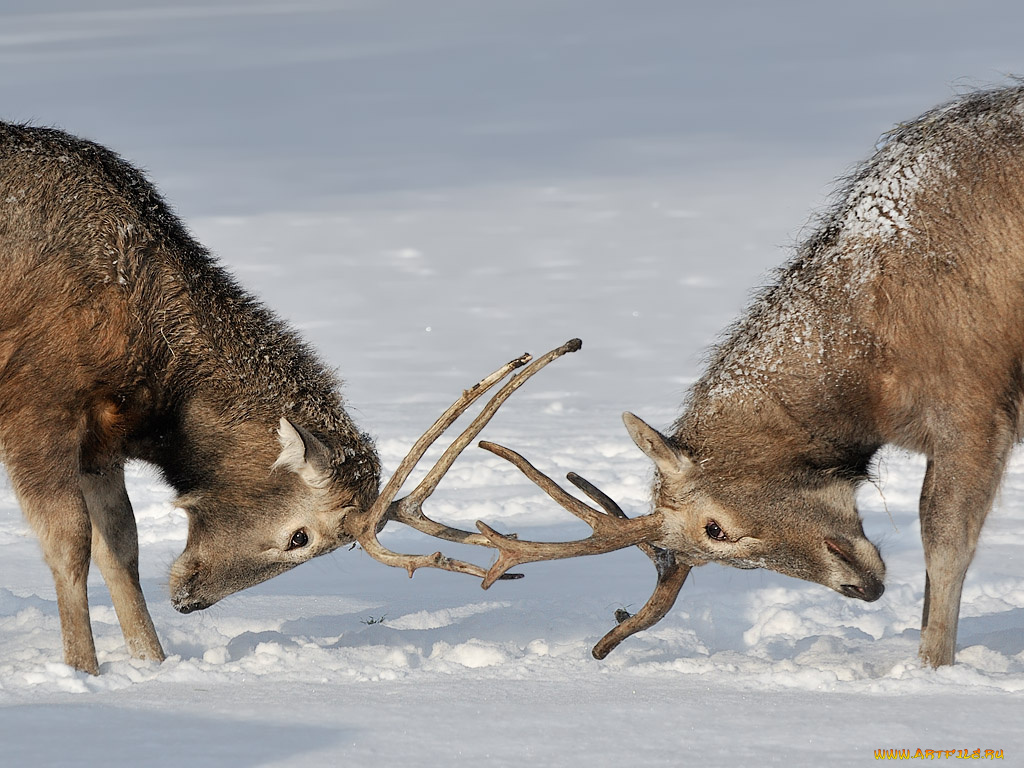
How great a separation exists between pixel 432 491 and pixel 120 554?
1.73 meters

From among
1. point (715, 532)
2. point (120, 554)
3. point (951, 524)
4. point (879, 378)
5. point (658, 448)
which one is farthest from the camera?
point (120, 554)

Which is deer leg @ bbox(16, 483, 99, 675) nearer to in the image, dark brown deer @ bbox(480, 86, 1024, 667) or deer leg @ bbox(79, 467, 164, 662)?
deer leg @ bbox(79, 467, 164, 662)

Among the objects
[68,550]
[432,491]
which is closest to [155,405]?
[68,550]

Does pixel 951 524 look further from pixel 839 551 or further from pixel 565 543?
pixel 565 543

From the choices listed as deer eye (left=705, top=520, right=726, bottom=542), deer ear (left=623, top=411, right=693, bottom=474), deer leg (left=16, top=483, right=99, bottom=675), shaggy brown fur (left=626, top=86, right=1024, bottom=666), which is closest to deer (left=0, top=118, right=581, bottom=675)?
deer leg (left=16, top=483, right=99, bottom=675)

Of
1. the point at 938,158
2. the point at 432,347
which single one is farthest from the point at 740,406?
the point at 432,347

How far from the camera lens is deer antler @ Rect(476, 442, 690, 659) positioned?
20.7 feet

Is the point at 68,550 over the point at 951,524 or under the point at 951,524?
under

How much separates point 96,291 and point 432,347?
13.5 meters

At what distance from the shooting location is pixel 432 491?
648cm

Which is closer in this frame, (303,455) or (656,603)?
(303,455)

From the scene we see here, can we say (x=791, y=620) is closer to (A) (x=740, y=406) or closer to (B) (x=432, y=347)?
(A) (x=740, y=406)

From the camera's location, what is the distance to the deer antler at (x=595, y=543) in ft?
20.7

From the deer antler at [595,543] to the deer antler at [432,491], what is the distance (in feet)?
0.36
